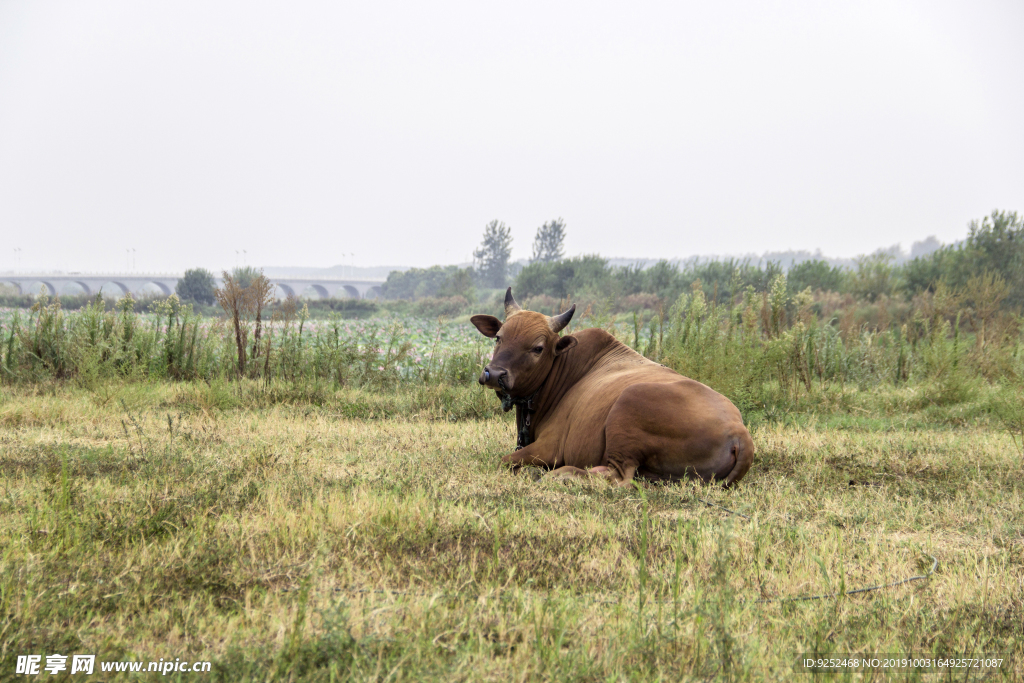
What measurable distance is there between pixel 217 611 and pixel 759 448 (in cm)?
476

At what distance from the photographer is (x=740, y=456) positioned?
4609 mm

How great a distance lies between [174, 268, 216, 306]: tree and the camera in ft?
150

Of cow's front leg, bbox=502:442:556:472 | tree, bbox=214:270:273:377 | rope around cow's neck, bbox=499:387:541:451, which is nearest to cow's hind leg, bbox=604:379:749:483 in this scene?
cow's front leg, bbox=502:442:556:472

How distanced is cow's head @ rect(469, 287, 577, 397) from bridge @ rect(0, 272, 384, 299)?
41.8 m

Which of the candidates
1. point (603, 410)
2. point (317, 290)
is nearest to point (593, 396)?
point (603, 410)

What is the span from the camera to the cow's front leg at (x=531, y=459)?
212 inches

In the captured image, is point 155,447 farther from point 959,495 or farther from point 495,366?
point 959,495

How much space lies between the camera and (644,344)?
10000mm

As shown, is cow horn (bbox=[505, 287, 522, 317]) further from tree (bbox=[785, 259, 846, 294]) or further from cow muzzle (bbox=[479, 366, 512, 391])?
tree (bbox=[785, 259, 846, 294])

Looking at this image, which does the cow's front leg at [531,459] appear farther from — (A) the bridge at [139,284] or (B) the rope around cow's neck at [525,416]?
(A) the bridge at [139,284]

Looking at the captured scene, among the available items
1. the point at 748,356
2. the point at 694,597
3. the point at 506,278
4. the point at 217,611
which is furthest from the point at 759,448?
the point at 506,278

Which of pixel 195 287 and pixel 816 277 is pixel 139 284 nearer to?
pixel 195 287

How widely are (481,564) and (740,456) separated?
228 centimetres

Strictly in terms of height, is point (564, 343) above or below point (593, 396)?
above
